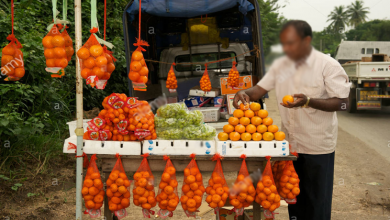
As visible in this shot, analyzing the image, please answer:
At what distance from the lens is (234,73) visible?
5.86 meters

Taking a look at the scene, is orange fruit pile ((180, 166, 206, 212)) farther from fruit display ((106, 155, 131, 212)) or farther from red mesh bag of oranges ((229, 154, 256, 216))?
fruit display ((106, 155, 131, 212))

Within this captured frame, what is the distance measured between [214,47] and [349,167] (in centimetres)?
362

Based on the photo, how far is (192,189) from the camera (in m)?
2.58

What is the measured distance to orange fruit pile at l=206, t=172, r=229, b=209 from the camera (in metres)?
2.54

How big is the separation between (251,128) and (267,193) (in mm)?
546

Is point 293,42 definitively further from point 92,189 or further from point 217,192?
point 92,189

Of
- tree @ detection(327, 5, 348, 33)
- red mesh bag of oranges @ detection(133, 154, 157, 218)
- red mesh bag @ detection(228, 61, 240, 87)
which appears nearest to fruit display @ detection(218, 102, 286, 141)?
red mesh bag of oranges @ detection(133, 154, 157, 218)

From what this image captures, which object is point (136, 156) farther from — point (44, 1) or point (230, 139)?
point (44, 1)

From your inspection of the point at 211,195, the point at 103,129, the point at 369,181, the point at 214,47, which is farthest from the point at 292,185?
the point at 214,47

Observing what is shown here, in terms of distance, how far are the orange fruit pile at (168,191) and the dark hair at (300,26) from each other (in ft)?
5.85

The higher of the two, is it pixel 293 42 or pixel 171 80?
pixel 171 80

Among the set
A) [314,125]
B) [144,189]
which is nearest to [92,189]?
[144,189]

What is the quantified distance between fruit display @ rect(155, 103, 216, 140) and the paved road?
16.8 feet

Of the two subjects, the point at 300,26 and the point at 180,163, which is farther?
the point at 180,163
